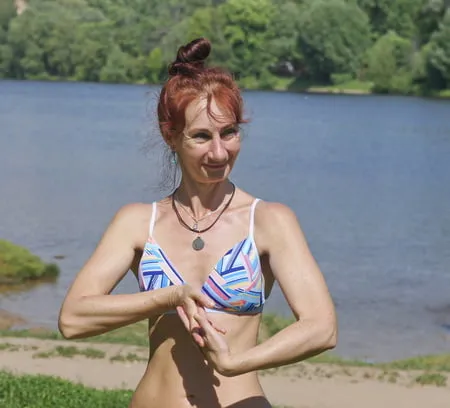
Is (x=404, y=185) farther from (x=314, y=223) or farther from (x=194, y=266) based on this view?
(x=194, y=266)

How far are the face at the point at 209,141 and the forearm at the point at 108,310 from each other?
322mm

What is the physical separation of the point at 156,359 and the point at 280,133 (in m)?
48.0

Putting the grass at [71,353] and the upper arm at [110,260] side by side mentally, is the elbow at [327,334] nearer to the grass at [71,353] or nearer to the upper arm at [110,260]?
the upper arm at [110,260]

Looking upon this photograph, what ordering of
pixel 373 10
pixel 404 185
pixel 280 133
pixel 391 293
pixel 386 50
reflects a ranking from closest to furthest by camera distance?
pixel 391 293 → pixel 404 185 → pixel 280 133 → pixel 386 50 → pixel 373 10

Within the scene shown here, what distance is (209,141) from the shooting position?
110 inches

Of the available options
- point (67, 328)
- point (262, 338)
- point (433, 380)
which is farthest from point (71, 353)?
point (67, 328)

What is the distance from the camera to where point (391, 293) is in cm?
2002

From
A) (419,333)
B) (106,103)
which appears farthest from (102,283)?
(106,103)

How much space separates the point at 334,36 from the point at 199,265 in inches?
2918

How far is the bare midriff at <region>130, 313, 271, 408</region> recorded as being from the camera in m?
2.84

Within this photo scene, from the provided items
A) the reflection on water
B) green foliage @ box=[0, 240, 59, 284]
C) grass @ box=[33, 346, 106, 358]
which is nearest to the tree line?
the reflection on water

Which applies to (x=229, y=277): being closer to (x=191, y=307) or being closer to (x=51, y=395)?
(x=191, y=307)

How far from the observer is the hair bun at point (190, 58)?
290 cm

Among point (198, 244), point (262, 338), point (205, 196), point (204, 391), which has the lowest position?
point (262, 338)
